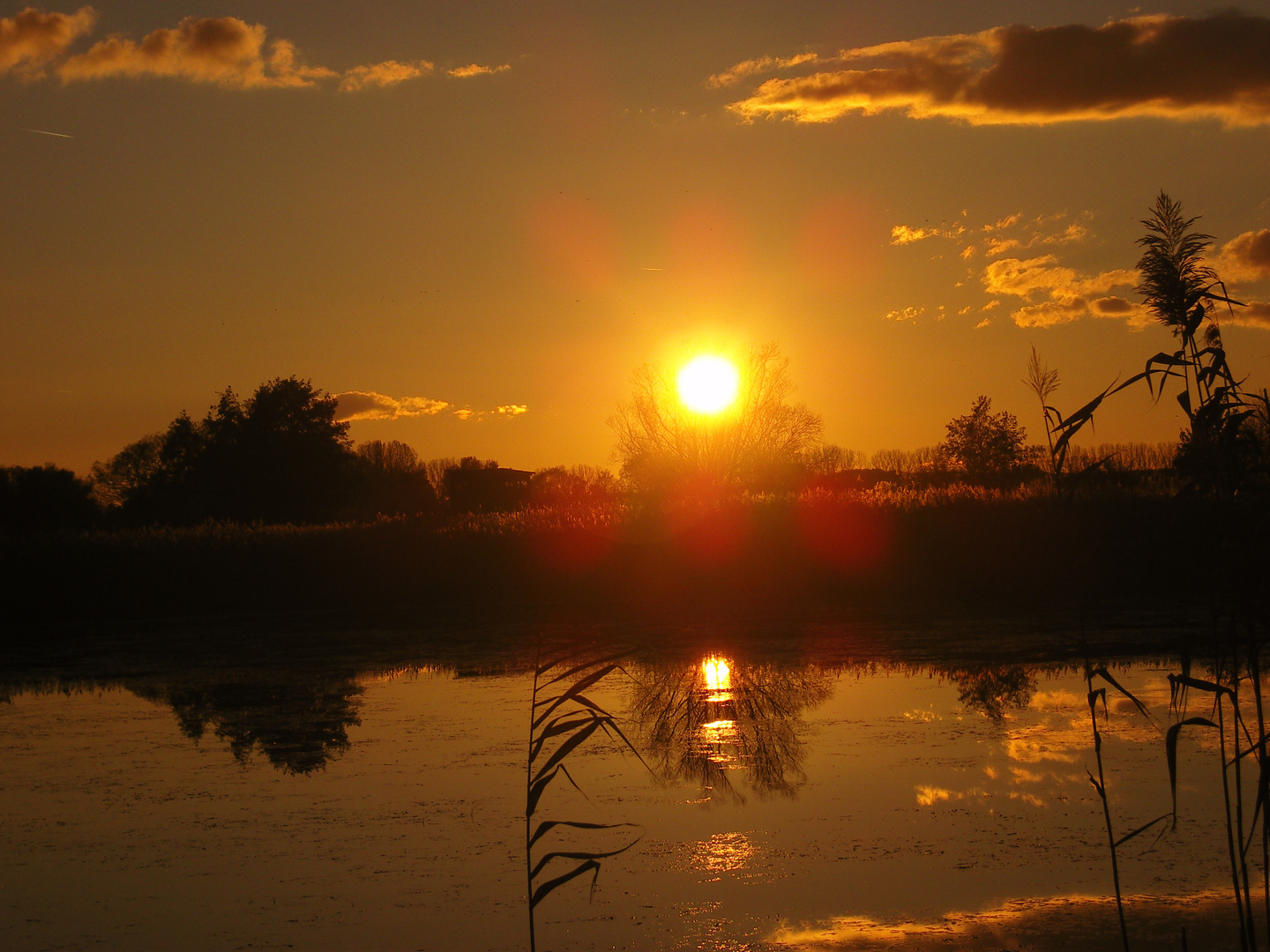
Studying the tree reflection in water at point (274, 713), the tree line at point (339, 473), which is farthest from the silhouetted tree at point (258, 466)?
the tree reflection in water at point (274, 713)

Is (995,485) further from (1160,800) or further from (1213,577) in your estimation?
(1213,577)

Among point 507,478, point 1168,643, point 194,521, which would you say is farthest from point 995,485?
point 194,521

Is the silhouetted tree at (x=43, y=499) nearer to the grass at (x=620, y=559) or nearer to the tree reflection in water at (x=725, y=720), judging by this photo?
the grass at (x=620, y=559)

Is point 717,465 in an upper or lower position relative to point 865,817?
upper

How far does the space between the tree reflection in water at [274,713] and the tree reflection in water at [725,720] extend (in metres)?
2.51

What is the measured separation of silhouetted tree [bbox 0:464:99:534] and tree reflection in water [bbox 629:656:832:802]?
43305 mm

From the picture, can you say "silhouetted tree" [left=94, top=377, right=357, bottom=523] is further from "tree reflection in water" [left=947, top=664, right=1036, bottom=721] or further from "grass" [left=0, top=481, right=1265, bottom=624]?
"tree reflection in water" [left=947, top=664, right=1036, bottom=721]

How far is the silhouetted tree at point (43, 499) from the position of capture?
47.8 meters

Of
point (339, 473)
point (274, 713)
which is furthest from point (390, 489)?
point (274, 713)

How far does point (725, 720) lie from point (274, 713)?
4217 mm

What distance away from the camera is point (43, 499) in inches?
1925

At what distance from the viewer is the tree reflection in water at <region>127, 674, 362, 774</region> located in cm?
820

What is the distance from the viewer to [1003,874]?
488 centimetres

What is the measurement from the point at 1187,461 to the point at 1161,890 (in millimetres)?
2084
